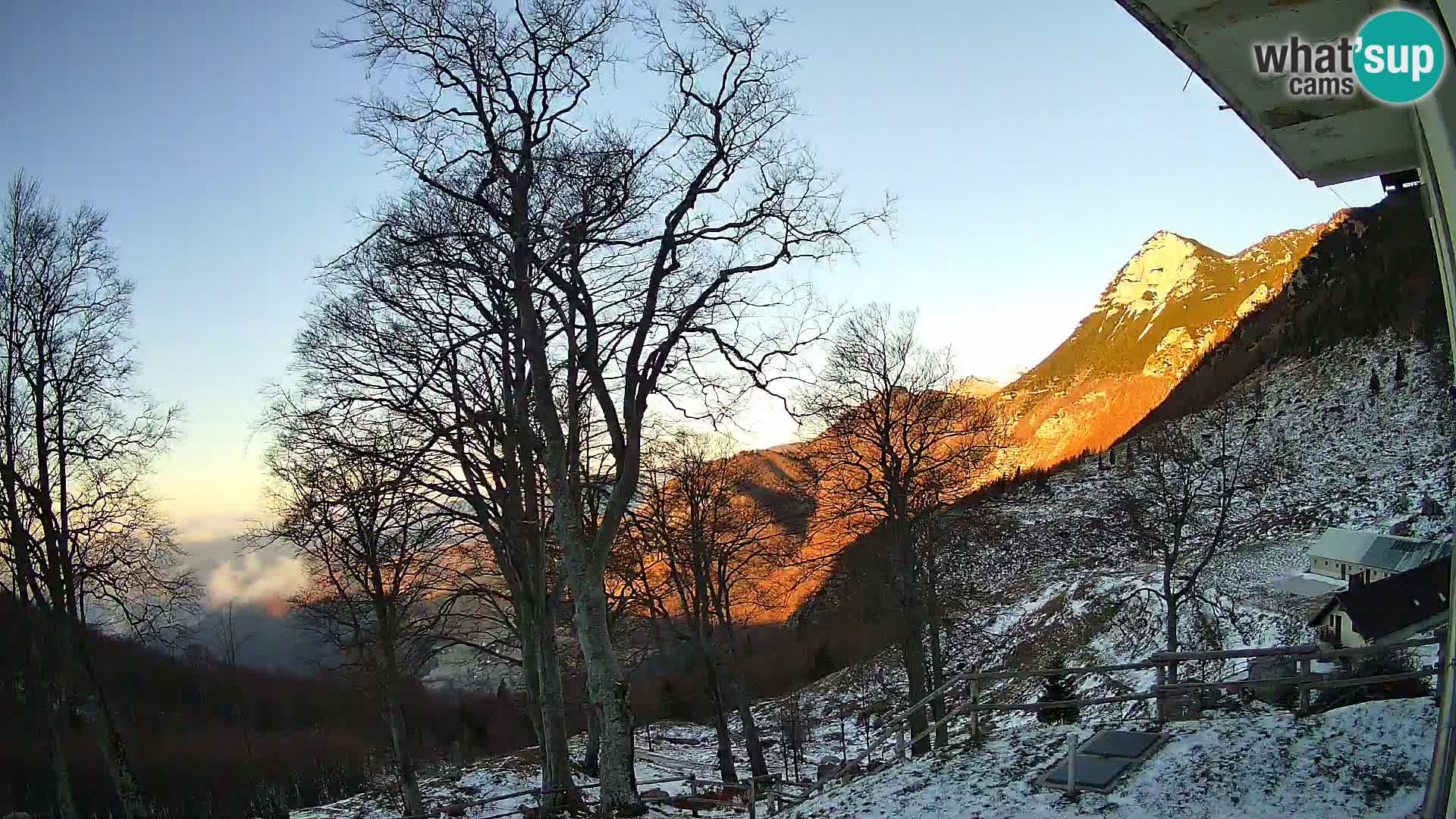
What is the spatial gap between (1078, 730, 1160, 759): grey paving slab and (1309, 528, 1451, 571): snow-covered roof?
19.8 meters

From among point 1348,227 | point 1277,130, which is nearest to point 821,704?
point 1277,130

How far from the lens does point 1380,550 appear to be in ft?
86.3

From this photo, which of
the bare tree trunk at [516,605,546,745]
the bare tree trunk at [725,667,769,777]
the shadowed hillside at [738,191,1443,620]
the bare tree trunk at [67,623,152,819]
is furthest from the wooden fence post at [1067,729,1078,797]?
the bare tree trunk at [67,623,152,819]

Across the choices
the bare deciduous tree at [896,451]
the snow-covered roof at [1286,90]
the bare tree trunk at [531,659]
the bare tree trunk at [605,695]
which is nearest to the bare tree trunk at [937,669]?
the bare deciduous tree at [896,451]

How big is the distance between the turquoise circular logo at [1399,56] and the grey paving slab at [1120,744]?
7863mm

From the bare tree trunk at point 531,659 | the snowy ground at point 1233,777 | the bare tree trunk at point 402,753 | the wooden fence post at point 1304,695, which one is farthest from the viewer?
the bare tree trunk at point 531,659

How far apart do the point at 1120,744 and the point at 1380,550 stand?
23.7 m

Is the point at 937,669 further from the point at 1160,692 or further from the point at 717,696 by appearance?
the point at 1160,692

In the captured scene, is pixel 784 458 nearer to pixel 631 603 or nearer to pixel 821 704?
pixel 631 603

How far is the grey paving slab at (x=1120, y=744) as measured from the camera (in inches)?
365

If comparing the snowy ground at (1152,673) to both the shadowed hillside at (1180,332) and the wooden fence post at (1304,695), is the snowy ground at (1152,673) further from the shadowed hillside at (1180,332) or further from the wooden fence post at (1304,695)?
the shadowed hillside at (1180,332)

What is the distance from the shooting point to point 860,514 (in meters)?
19.2

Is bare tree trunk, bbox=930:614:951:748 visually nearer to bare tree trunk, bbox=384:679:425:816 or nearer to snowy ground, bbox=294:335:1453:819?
snowy ground, bbox=294:335:1453:819

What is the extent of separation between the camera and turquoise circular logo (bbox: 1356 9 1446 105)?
3064 millimetres
